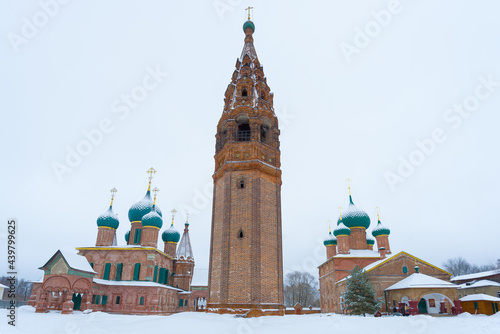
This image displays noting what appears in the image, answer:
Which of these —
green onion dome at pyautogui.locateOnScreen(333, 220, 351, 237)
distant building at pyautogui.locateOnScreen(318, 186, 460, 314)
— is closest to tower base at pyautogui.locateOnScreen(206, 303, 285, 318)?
distant building at pyautogui.locateOnScreen(318, 186, 460, 314)

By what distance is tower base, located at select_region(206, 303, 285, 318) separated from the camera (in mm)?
16219

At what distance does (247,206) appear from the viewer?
61.1ft

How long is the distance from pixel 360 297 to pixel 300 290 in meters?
39.9

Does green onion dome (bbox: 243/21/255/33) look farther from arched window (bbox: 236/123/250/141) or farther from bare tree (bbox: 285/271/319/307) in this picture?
bare tree (bbox: 285/271/319/307)

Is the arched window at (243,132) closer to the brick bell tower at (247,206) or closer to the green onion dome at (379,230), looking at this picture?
the brick bell tower at (247,206)

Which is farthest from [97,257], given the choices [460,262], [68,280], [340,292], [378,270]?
[460,262]

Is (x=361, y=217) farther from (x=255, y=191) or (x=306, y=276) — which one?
(x=306, y=276)

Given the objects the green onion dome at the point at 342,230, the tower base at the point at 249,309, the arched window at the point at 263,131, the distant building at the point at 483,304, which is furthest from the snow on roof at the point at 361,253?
the tower base at the point at 249,309

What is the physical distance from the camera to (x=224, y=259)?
1777 cm

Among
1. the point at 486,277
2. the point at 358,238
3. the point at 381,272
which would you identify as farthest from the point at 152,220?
the point at 486,277

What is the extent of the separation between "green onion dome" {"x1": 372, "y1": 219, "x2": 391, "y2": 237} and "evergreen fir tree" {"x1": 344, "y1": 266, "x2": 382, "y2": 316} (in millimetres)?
14681

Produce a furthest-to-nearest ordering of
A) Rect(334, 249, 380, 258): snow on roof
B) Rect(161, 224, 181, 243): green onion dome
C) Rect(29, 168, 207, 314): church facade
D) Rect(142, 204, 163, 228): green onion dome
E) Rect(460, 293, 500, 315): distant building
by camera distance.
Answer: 1. Rect(161, 224, 181, 243): green onion dome
2. Rect(334, 249, 380, 258): snow on roof
3. Rect(142, 204, 163, 228): green onion dome
4. Rect(29, 168, 207, 314): church facade
5. Rect(460, 293, 500, 315): distant building

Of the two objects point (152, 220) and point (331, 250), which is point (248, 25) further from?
point (331, 250)

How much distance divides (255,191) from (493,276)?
3636 centimetres
